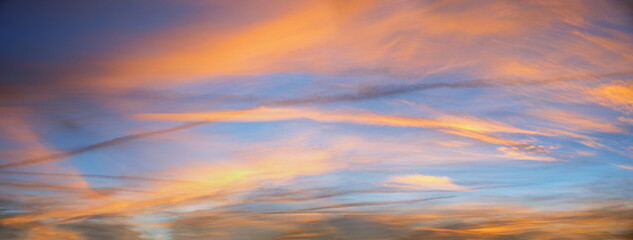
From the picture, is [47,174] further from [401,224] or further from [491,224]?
[491,224]

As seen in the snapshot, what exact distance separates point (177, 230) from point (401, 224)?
3.16 metres

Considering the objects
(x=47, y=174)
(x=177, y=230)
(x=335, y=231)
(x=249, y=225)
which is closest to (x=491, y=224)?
(x=335, y=231)

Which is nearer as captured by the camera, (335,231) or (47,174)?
(47,174)

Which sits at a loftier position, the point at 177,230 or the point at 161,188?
the point at 161,188

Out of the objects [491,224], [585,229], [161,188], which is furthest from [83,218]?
[585,229]

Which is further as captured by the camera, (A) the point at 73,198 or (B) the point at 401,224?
(B) the point at 401,224

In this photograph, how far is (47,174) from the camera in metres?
4.92

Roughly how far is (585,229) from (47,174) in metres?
7.36

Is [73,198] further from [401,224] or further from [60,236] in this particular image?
[401,224]

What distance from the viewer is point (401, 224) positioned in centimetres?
550

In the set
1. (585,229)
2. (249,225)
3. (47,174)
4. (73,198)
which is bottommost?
(585,229)

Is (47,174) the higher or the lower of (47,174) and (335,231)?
the higher

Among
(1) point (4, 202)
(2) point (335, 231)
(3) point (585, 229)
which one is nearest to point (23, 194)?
(1) point (4, 202)

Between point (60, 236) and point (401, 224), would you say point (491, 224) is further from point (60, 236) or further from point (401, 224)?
point (60, 236)
